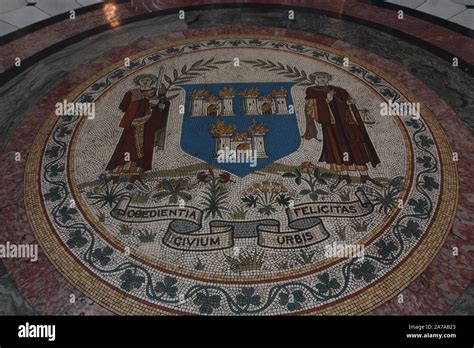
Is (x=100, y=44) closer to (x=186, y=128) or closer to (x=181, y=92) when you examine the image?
(x=181, y=92)

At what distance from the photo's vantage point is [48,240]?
392cm

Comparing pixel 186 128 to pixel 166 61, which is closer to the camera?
pixel 186 128

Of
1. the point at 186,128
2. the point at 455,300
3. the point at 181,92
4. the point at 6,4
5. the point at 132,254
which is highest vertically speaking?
the point at 6,4

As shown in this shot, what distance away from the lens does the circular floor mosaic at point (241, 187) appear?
3607 mm

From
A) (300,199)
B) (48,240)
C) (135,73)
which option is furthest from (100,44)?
(300,199)

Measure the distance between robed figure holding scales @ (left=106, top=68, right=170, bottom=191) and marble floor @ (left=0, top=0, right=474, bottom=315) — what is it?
24 millimetres

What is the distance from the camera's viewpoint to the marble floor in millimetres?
3588

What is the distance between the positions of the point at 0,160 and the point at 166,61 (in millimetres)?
2568

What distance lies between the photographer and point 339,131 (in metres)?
4.94

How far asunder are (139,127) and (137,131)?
7 centimetres
